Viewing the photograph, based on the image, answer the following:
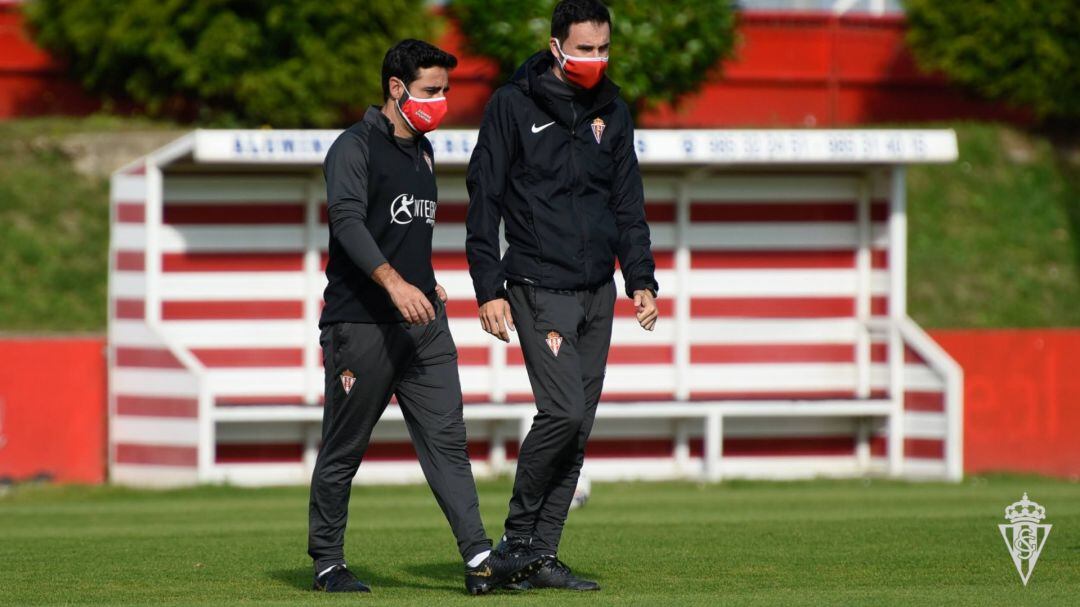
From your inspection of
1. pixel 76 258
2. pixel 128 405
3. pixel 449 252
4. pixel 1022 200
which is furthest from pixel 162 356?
pixel 1022 200

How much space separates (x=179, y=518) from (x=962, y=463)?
676cm

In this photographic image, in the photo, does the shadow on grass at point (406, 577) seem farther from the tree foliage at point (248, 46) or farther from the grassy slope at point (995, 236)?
the tree foliage at point (248, 46)

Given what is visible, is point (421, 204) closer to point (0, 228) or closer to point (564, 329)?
point (564, 329)

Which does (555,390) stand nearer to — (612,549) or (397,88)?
(397,88)

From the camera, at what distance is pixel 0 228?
19250 mm

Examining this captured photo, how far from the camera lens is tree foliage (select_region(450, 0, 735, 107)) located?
805 inches

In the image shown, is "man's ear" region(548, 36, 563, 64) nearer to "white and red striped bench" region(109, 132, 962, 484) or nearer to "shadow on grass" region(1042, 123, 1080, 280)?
"white and red striped bench" region(109, 132, 962, 484)

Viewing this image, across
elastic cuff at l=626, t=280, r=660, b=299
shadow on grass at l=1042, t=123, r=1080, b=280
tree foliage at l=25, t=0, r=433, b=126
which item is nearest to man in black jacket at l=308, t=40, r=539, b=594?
elastic cuff at l=626, t=280, r=660, b=299

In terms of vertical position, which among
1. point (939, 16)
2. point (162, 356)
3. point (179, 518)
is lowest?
point (179, 518)

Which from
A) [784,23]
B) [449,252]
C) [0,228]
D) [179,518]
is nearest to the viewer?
[179,518]

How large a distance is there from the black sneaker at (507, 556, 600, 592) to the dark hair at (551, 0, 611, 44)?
2088 millimetres

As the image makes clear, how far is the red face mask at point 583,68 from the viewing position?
699 cm

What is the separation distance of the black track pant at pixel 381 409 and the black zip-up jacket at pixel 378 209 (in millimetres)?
94

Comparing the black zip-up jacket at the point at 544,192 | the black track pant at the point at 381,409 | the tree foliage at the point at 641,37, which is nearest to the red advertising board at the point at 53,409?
the black track pant at the point at 381,409
